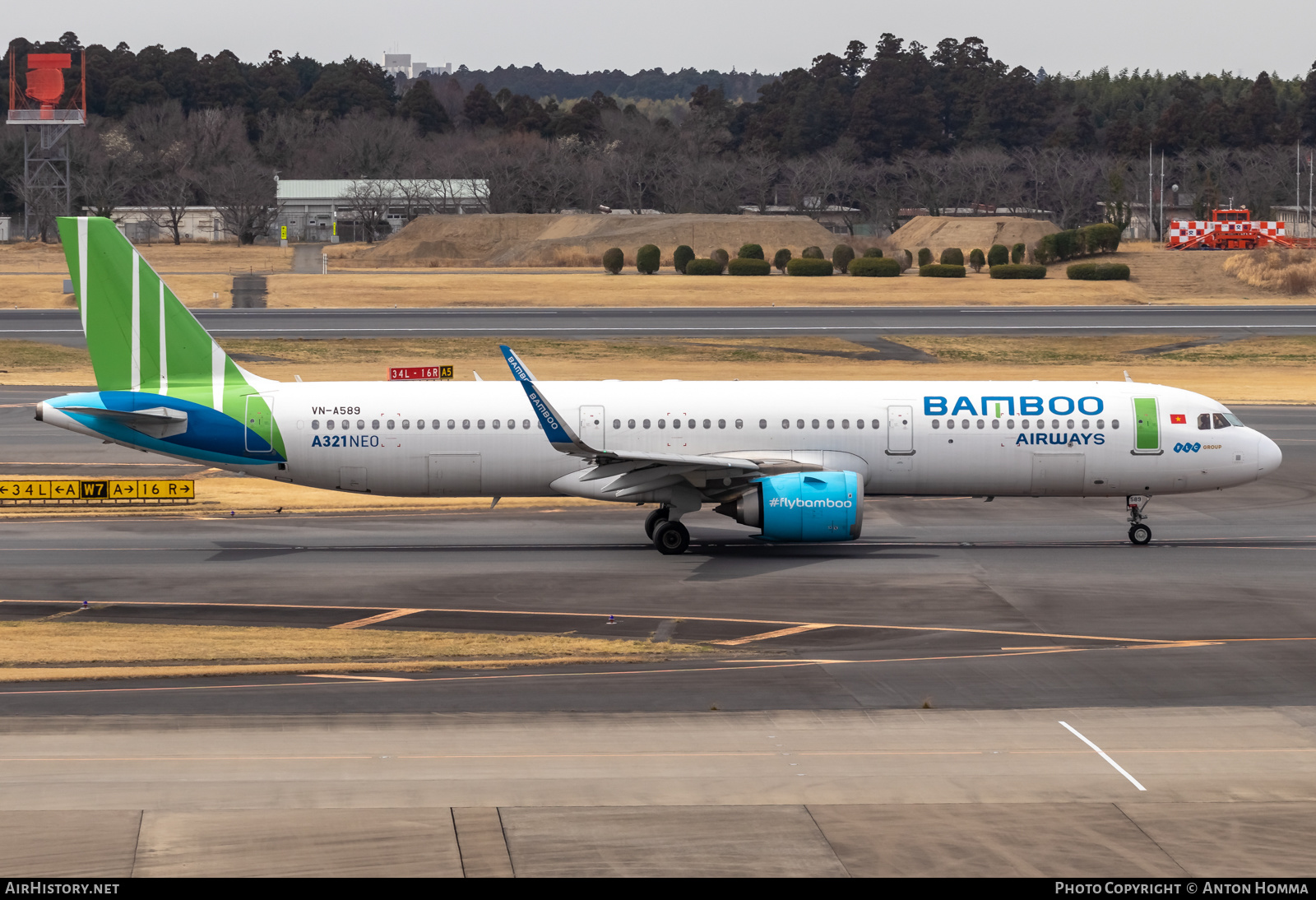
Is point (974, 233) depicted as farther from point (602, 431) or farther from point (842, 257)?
point (602, 431)

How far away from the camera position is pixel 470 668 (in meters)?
25.1

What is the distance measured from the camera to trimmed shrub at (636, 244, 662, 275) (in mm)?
127938

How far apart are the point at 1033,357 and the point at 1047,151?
119m

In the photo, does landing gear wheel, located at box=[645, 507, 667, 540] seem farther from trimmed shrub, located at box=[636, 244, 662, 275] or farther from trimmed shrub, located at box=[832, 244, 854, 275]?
trimmed shrub, located at box=[832, 244, 854, 275]

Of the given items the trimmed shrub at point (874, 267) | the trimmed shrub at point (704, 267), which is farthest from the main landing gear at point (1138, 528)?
the trimmed shrub at point (704, 267)

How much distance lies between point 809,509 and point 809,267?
3652 inches

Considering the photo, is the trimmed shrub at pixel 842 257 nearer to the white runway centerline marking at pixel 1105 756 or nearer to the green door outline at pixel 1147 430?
the green door outline at pixel 1147 430

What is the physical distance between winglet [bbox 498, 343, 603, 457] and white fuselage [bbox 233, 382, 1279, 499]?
208 cm

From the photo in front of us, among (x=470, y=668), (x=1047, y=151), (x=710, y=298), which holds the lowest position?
(x=470, y=668)

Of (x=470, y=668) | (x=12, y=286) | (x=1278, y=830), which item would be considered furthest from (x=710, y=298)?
(x=1278, y=830)

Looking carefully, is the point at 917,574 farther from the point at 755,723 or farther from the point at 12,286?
the point at 12,286

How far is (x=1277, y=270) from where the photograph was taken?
11938cm

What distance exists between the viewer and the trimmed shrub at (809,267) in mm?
124750

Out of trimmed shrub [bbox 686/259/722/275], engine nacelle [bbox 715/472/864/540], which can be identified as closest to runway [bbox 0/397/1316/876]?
engine nacelle [bbox 715/472/864/540]
